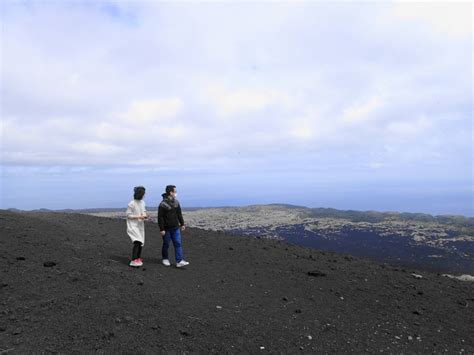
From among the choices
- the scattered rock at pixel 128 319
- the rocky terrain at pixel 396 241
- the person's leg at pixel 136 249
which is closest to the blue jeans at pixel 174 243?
the person's leg at pixel 136 249

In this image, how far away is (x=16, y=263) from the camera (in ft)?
27.3

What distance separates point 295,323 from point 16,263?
7.01 m

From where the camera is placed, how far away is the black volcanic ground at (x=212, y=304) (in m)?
5.68

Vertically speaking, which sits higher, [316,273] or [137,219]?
[137,219]

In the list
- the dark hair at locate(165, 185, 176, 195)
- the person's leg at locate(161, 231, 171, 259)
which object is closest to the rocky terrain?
the person's leg at locate(161, 231, 171, 259)

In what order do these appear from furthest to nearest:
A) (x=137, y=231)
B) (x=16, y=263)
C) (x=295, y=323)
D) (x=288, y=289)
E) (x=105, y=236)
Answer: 1. (x=105, y=236)
2. (x=137, y=231)
3. (x=288, y=289)
4. (x=16, y=263)
5. (x=295, y=323)

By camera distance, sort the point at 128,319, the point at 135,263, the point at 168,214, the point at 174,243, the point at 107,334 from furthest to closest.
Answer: the point at 174,243, the point at 168,214, the point at 135,263, the point at 128,319, the point at 107,334

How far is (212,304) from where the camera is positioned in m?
7.61

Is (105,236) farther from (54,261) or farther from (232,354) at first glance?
(232,354)

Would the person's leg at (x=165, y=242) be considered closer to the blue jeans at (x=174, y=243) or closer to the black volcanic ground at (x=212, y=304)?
the blue jeans at (x=174, y=243)

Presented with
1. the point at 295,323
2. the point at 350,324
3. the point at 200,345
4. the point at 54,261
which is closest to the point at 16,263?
the point at 54,261

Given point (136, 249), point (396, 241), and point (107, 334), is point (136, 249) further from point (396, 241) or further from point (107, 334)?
point (396, 241)

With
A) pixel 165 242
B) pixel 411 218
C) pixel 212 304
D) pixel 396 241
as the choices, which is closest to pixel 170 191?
pixel 165 242

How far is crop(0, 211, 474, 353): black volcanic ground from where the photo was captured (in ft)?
18.6
